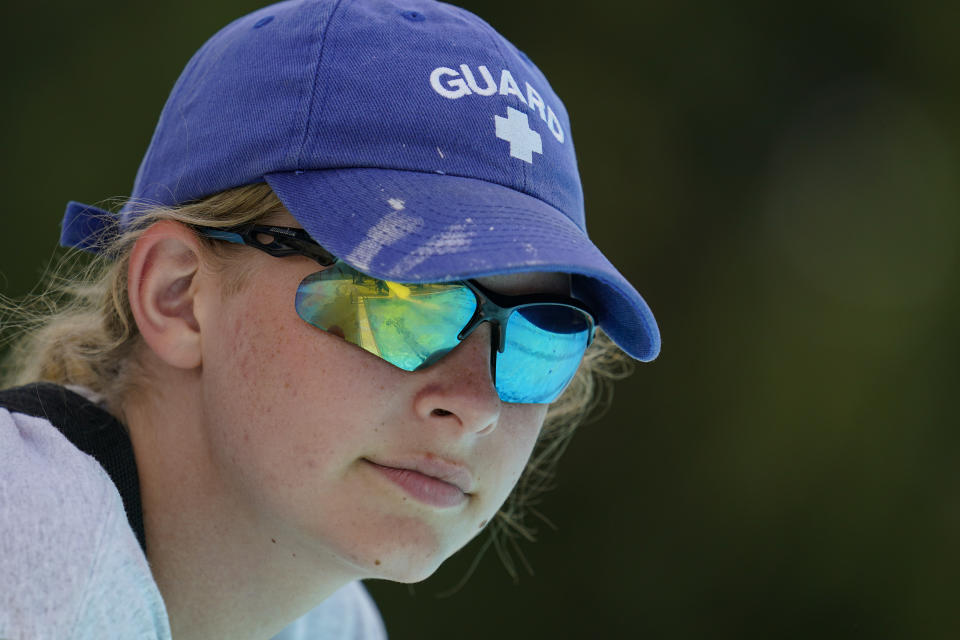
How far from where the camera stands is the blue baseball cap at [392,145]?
1627 millimetres

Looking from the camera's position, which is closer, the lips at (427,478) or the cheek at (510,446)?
the lips at (427,478)

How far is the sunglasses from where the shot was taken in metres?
1.69

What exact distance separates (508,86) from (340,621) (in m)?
1.52

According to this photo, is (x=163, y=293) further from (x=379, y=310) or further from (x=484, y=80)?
(x=484, y=80)

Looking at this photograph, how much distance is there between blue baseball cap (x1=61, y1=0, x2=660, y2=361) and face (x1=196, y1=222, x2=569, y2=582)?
154mm

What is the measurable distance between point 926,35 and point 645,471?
8.71 ft

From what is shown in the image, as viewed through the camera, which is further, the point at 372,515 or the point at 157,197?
the point at 157,197

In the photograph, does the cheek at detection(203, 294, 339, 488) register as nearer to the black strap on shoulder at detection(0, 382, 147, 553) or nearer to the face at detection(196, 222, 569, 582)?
the face at detection(196, 222, 569, 582)

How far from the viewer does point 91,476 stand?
1.56 m

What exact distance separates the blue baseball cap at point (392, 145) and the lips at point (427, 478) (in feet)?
1.25

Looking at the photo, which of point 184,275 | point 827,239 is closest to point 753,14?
point 827,239

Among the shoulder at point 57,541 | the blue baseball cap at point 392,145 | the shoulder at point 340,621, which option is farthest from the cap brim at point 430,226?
the shoulder at point 340,621

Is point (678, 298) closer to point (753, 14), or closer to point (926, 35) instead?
point (753, 14)

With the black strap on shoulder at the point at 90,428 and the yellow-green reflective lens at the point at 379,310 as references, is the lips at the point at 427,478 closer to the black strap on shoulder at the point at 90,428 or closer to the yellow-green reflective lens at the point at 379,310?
the yellow-green reflective lens at the point at 379,310
